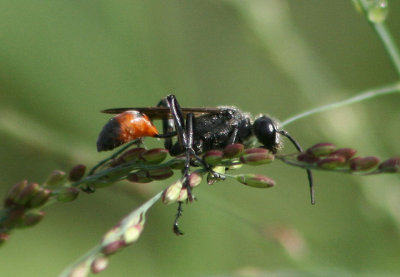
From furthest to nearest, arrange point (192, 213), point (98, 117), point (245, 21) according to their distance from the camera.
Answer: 1. point (98, 117)
2. point (192, 213)
3. point (245, 21)

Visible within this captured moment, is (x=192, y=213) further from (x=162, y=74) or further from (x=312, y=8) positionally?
(x=312, y=8)

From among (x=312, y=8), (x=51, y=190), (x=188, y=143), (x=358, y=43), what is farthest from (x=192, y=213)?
(x=312, y=8)

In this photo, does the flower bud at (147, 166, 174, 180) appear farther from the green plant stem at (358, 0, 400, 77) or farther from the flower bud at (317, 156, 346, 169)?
the green plant stem at (358, 0, 400, 77)

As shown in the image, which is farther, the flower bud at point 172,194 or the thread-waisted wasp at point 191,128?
the thread-waisted wasp at point 191,128

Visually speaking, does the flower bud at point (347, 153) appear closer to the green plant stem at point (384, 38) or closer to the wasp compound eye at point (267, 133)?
the green plant stem at point (384, 38)

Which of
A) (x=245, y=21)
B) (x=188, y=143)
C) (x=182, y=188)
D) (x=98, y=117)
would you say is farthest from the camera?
(x=98, y=117)

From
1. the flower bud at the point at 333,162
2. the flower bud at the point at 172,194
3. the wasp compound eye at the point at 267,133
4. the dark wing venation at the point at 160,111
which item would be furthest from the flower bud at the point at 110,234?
the wasp compound eye at the point at 267,133

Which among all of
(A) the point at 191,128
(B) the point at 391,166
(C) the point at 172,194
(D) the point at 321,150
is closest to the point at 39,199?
(C) the point at 172,194
